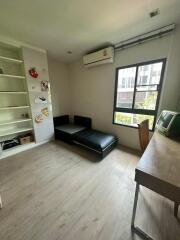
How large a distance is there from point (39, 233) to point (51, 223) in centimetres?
→ 14

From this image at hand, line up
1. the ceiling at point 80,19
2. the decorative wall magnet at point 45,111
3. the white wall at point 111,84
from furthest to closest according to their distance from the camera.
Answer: the decorative wall magnet at point 45,111 → the white wall at point 111,84 → the ceiling at point 80,19

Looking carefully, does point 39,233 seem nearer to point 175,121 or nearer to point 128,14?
point 175,121

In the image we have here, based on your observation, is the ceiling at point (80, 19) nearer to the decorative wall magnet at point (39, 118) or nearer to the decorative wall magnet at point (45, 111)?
the decorative wall magnet at point (45, 111)

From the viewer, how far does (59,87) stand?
3887 mm

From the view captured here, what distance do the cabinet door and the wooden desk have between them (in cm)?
282

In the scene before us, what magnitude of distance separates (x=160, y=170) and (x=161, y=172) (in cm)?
2

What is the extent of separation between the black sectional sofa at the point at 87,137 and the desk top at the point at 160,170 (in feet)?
4.61

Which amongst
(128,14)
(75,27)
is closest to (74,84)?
(75,27)

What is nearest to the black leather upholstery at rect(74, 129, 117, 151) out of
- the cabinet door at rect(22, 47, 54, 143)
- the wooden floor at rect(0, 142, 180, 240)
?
the wooden floor at rect(0, 142, 180, 240)

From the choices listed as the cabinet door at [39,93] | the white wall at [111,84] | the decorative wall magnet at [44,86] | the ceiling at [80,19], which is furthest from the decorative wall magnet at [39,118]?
the ceiling at [80,19]

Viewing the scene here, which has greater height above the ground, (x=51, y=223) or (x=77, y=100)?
(x=77, y=100)

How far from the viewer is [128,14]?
1.72 m

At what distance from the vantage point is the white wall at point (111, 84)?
2115 millimetres

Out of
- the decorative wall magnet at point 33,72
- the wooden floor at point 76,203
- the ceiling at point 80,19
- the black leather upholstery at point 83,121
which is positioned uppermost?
the ceiling at point 80,19
